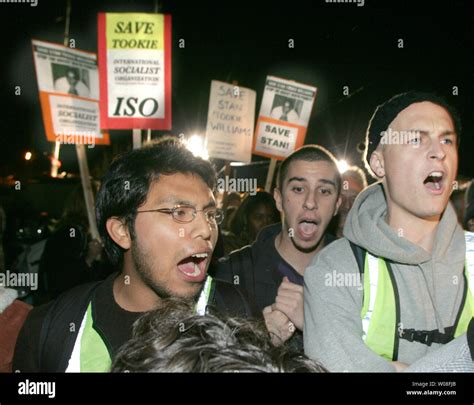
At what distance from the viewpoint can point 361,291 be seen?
187 cm

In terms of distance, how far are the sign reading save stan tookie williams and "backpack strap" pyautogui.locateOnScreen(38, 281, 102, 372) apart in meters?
3.05

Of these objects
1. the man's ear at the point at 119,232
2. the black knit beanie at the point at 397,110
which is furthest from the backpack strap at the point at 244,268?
the black knit beanie at the point at 397,110

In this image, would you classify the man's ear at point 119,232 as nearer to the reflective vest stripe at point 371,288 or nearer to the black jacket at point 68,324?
the black jacket at point 68,324

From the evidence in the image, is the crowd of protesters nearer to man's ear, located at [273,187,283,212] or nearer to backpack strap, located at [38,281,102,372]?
backpack strap, located at [38,281,102,372]

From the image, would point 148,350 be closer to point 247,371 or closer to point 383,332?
point 247,371

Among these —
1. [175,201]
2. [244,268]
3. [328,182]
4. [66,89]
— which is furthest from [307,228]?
[66,89]

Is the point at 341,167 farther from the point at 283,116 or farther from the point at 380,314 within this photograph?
the point at 380,314

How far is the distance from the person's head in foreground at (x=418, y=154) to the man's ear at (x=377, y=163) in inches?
1.2

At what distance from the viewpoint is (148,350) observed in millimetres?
1039

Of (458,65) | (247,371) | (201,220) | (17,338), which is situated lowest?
(17,338)

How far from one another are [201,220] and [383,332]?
3.11 ft

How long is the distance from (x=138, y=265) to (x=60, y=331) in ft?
1.47
